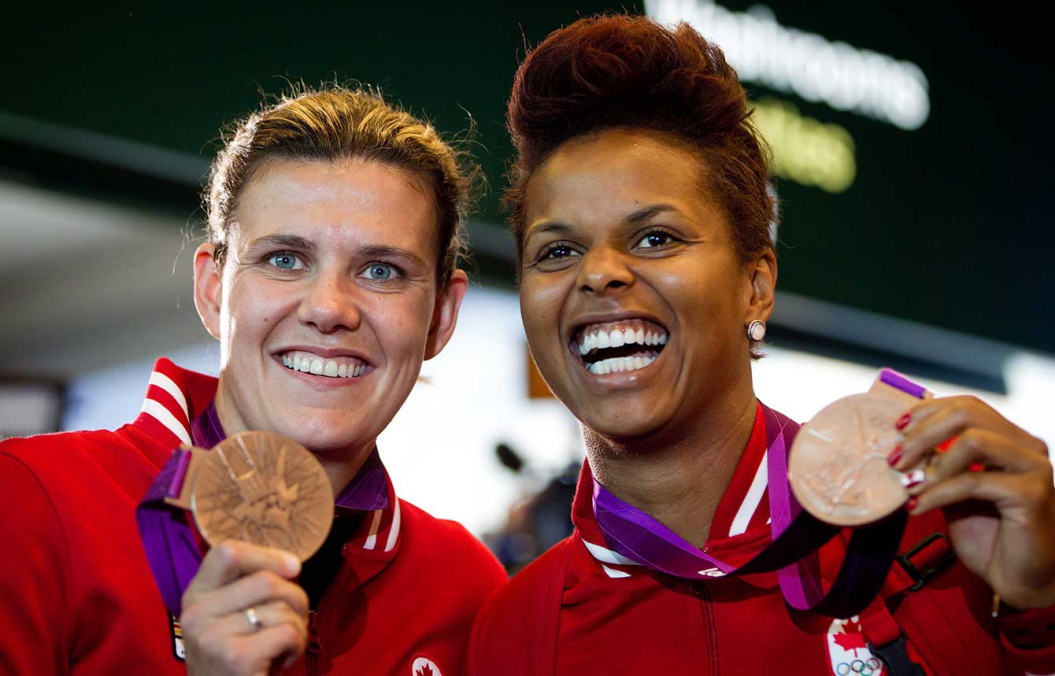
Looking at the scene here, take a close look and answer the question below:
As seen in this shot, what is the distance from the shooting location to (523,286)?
7.10ft

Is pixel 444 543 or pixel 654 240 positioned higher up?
pixel 654 240

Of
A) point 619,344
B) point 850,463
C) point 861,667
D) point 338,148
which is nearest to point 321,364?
point 338,148

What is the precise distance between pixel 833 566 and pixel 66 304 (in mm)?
2406

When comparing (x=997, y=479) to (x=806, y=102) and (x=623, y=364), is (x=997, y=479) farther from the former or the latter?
(x=806, y=102)

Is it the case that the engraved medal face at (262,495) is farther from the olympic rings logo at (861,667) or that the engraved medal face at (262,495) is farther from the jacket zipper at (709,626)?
the olympic rings logo at (861,667)

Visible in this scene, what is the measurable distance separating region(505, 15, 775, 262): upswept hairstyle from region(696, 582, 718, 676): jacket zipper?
0.65 m

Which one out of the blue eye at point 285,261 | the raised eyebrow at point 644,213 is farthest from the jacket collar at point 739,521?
the blue eye at point 285,261

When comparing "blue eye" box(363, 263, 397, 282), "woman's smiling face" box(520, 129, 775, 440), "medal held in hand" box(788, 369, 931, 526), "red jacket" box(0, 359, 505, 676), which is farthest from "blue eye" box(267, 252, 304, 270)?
"medal held in hand" box(788, 369, 931, 526)

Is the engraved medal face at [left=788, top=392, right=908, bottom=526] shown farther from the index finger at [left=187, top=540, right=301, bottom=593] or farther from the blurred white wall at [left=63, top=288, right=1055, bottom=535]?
the blurred white wall at [left=63, top=288, right=1055, bottom=535]

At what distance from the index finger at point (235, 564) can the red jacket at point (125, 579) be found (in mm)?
346

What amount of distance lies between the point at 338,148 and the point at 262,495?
821mm

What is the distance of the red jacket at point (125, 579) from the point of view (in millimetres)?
1655

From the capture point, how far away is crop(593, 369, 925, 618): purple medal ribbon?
5.49 ft

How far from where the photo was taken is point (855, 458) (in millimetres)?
1552
